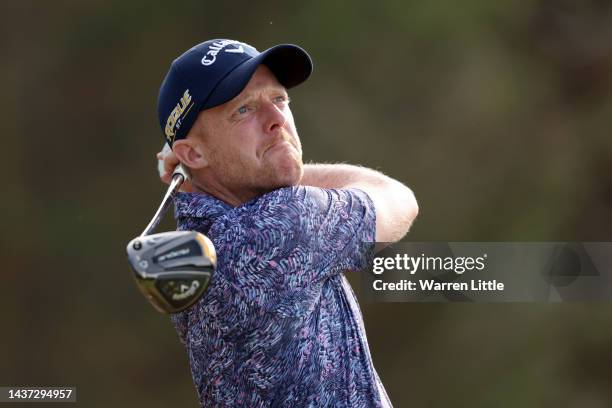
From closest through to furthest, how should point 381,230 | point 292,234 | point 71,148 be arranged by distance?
point 292,234
point 381,230
point 71,148

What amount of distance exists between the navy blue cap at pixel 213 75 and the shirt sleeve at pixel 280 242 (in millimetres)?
251

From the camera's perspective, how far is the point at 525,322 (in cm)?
508

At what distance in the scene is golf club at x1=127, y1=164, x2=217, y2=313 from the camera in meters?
1.66

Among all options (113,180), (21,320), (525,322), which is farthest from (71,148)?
(525,322)

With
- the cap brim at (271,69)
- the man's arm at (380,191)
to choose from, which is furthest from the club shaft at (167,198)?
the man's arm at (380,191)

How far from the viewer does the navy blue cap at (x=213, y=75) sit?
2.11 m

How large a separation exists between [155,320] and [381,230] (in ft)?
9.64

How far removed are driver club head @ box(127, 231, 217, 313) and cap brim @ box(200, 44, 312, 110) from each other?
497 mm

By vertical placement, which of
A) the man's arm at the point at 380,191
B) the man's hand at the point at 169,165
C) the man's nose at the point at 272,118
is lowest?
the man's arm at the point at 380,191

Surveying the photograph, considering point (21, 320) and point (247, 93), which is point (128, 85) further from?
point (247, 93)

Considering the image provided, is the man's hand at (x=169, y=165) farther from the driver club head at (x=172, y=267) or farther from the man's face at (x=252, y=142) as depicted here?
the driver club head at (x=172, y=267)

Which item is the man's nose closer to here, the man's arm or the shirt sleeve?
the shirt sleeve

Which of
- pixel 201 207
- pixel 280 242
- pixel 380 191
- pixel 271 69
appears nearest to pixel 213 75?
pixel 271 69

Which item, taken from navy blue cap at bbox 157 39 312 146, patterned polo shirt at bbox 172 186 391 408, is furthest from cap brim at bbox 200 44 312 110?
patterned polo shirt at bbox 172 186 391 408
